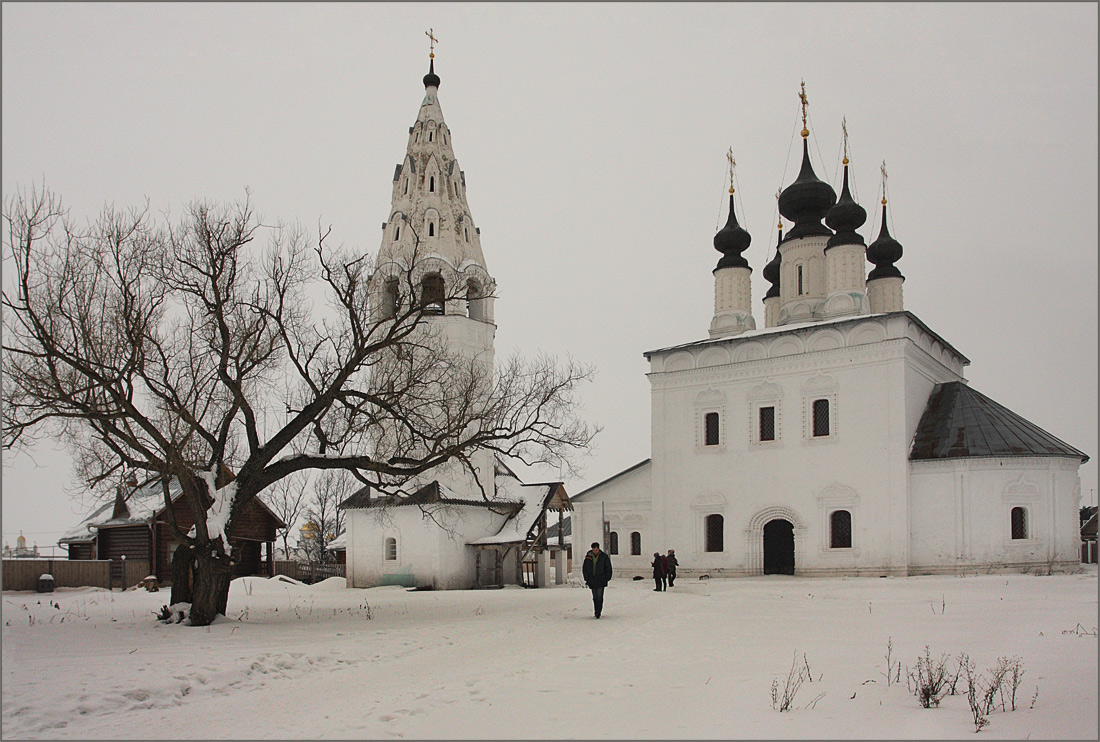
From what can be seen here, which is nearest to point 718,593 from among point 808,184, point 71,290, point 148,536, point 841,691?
point 841,691

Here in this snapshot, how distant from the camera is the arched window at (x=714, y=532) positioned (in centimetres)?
2897

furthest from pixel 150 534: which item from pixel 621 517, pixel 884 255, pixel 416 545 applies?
pixel 884 255

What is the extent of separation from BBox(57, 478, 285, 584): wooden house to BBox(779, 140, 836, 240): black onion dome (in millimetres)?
20610

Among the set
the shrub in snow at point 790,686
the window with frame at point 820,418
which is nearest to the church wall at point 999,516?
the window with frame at point 820,418

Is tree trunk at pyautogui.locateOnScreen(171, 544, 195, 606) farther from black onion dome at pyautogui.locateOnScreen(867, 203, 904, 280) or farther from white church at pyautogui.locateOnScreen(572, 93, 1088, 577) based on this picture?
black onion dome at pyautogui.locateOnScreen(867, 203, 904, 280)

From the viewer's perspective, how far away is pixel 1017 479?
24594 mm

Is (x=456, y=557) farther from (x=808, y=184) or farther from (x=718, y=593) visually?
(x=808, y=184)

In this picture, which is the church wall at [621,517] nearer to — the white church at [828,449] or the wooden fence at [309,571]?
the white church at [828,449]

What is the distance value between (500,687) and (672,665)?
6.72 feet

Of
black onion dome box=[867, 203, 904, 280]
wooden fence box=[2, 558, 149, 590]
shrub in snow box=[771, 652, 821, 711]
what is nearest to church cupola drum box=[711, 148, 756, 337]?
black onion dome box=[867, 203, 904, 280]

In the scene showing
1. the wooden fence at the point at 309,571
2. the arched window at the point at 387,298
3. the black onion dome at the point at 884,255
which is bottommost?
the wooden fence at the point at 309,571

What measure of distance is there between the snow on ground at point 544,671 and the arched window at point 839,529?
9932mm

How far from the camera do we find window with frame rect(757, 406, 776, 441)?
28312mm

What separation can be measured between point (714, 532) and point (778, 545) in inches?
83.4
